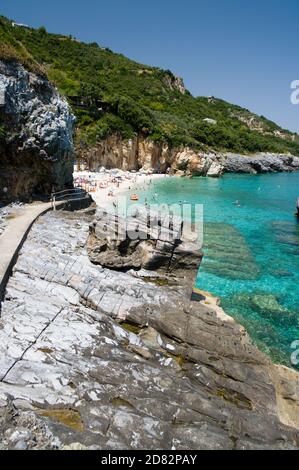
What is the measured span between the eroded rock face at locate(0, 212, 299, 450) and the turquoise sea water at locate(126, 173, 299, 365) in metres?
3.10

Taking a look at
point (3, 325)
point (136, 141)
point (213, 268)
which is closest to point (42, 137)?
point (213, 268)

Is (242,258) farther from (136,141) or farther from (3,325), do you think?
(136,141)

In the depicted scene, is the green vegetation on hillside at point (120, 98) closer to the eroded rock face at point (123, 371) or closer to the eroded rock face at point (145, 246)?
the eroded rock face at point (145, 246)

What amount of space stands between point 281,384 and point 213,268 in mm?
10440

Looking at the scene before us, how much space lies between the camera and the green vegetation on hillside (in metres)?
61.6

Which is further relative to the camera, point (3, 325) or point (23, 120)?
point (23, 120)

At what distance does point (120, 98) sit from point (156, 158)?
14160mm

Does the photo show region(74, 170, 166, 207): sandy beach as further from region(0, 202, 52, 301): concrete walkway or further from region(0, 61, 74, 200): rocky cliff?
region(0, 202, 52, 301): concrete walkway

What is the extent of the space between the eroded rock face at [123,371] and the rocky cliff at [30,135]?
8.90m

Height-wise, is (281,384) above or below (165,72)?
below

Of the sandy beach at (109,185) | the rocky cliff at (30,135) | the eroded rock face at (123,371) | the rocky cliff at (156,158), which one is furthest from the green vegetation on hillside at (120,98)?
the eroded rock face at (123,371)

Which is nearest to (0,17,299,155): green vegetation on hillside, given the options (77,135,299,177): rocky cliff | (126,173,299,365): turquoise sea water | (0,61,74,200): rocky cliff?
(0,61,74,200): rocky cliff

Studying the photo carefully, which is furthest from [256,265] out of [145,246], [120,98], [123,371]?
[120,98]
